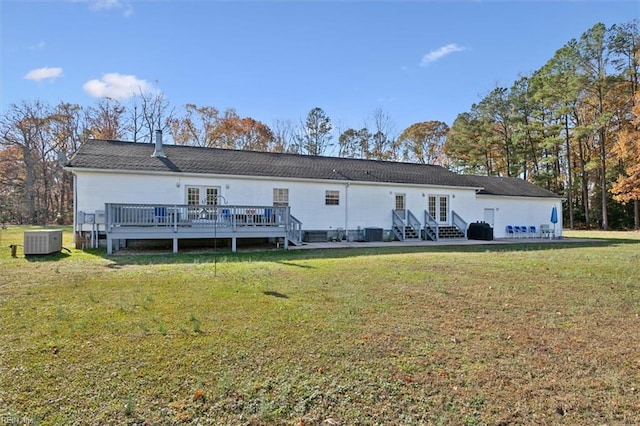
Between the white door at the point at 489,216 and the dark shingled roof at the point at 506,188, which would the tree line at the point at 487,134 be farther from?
the white door at the point at 489,216

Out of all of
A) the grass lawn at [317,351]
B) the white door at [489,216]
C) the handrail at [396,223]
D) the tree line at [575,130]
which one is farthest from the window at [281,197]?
the tree line at [575,130]

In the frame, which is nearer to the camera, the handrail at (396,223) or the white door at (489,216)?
the handrail at (396,223)

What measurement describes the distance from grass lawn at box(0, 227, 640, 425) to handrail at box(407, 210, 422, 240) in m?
11.8

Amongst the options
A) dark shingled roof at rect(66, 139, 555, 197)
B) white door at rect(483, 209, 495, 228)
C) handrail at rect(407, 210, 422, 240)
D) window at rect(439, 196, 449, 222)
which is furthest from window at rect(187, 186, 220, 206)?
white door at rect(483, 209, 495, 228)

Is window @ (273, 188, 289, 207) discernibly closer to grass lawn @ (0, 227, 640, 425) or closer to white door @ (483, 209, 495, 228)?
grass lawn @ (0, 227, 640, 425)

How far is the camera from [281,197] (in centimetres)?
1719

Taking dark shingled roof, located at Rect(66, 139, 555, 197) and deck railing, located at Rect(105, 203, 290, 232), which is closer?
deck railing, located at Rect(105, 203, 290, 232)

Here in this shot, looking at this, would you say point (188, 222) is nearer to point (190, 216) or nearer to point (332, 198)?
point (190, 216)

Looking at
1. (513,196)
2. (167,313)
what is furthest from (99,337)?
(513,196)

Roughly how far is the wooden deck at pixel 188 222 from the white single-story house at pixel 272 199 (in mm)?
31

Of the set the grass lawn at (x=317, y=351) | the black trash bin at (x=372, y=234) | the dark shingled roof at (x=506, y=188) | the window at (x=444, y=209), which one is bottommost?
the grass lawn at (x=317, y=351)

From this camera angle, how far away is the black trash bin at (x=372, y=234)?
18.1 metres

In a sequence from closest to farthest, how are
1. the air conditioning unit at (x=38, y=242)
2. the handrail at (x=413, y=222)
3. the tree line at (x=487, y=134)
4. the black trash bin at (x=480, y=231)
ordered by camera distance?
the air conditioning unit at (x=38, y=242)
the handrail at (x=413, y=222)
the black trash bin at (x=480, y=231)
the tree line at (x=487, y=134)

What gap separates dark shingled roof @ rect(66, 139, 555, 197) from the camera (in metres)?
15.0
